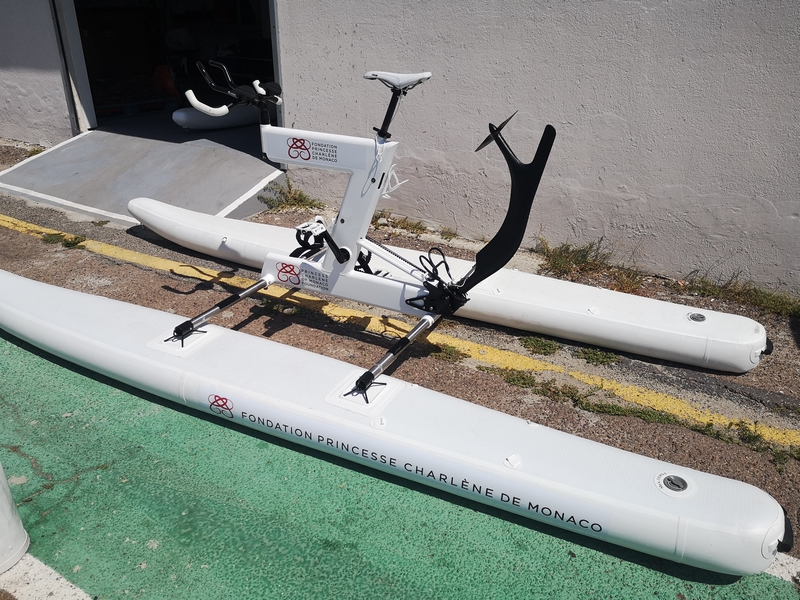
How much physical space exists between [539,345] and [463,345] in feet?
1.69

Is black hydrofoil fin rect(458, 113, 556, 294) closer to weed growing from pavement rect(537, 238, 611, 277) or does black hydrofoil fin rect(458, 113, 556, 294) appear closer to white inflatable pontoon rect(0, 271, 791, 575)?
white inflatable pontoon rect(0, 271, 791, 575)

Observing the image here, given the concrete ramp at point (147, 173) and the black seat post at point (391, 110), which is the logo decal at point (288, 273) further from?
the concrete ramp at point (147, 173)

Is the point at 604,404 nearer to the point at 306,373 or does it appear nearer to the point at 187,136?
the point at 306,373

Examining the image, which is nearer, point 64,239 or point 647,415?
point 647,415

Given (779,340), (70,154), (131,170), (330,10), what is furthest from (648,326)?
(70,154)

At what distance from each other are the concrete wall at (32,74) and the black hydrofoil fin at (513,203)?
689 centimetres

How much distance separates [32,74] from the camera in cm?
815

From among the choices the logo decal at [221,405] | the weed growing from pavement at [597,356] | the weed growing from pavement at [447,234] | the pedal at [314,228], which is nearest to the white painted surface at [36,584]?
the logo decal at [221,405]

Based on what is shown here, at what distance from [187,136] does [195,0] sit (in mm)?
6804

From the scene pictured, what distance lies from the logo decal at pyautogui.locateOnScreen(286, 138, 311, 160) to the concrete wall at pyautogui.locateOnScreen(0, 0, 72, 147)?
18.9 feet

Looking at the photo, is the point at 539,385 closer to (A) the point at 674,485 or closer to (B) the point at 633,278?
(A) the point at 674,485

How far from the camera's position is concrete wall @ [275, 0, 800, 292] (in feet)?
14.4

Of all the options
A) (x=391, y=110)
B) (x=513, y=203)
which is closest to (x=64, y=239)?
(x=391, y=110)

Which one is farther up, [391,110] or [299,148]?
[391,110]
